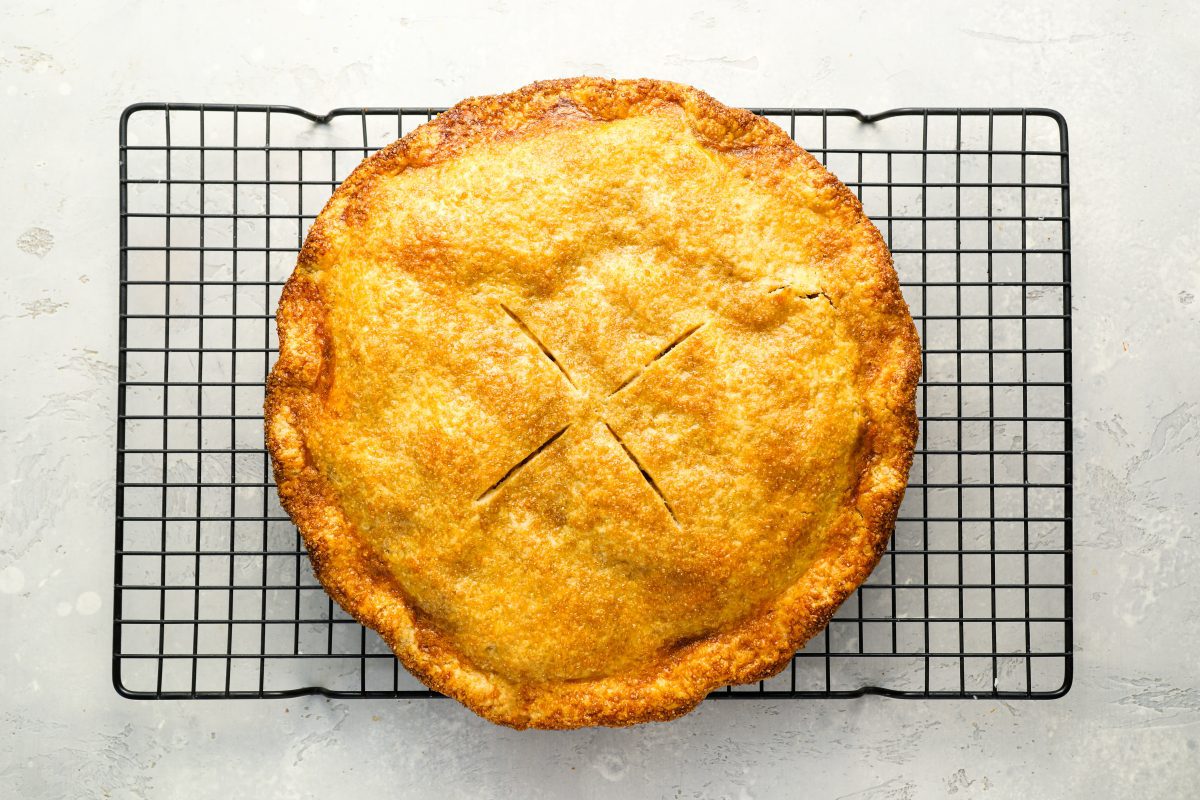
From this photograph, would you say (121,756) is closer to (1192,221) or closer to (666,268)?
(666,268)

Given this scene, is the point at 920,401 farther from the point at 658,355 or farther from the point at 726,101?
the point at 726,101

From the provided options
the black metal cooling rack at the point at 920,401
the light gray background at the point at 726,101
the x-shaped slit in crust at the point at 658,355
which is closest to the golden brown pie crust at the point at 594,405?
the x-shaped slit in crust at the point at 658,355

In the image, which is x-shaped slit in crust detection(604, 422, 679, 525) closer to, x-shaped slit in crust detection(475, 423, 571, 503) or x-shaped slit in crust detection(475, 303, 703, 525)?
x-shaped slit in crust detection(475, 303, 703, 525)

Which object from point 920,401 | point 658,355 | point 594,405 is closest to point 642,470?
point 594,405

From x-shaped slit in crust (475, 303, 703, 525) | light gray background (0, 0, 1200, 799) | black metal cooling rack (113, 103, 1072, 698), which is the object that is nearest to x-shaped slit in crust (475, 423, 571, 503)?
x-shaped slit in crust (475, 303, 703, 525)

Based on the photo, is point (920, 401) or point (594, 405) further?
point (920, 401)

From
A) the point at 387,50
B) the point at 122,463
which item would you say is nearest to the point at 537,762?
the point at 122,463

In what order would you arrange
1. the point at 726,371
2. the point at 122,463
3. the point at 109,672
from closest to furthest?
the point at 726,371
the point at 122,463
the point at 109,672
